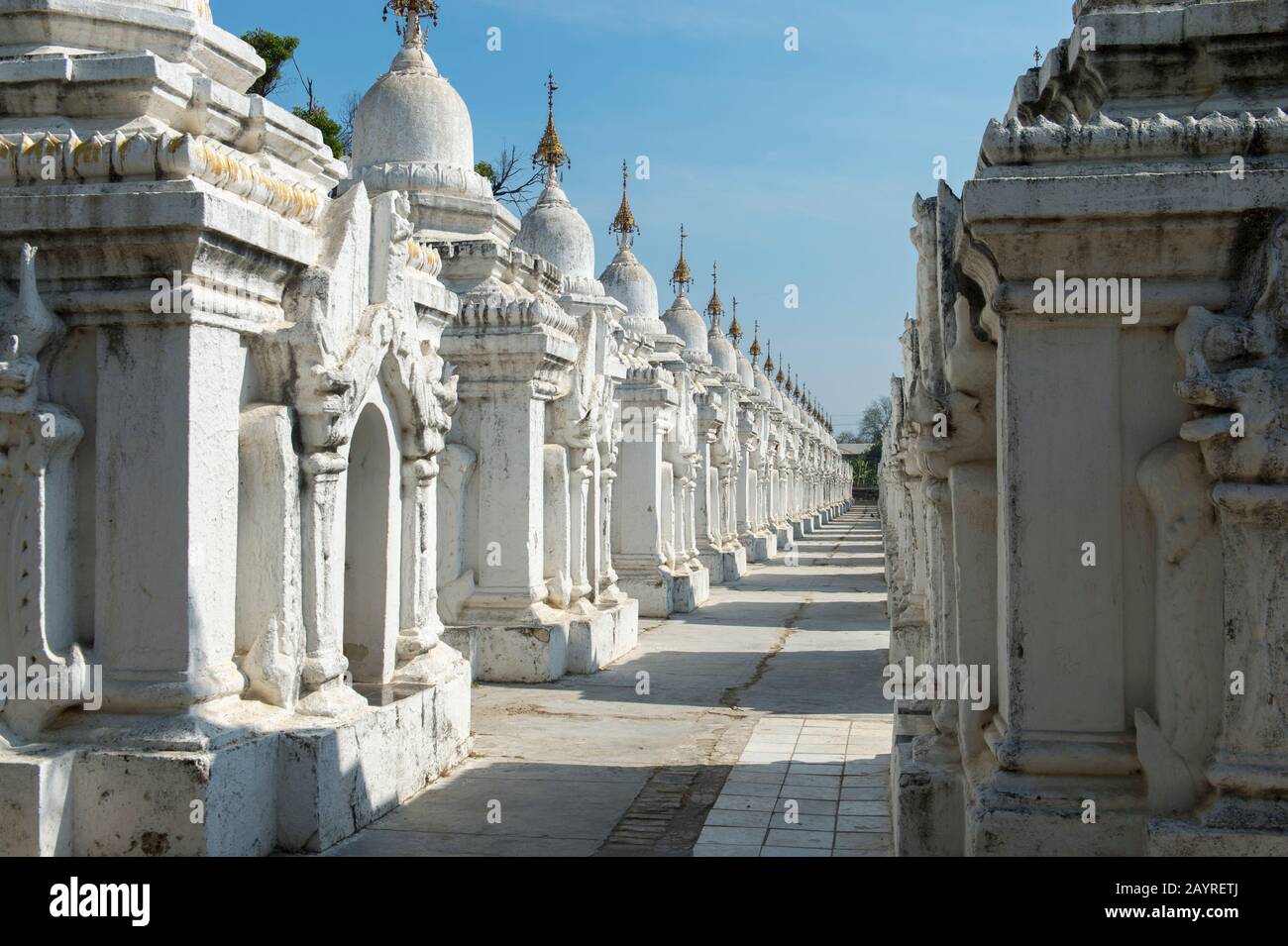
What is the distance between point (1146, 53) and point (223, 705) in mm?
4311

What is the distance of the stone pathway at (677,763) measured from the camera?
233 inches

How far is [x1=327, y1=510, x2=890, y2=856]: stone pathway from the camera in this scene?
19.4 ft

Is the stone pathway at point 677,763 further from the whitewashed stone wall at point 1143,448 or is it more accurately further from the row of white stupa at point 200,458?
the whitewashed stone wall at point 1143,448

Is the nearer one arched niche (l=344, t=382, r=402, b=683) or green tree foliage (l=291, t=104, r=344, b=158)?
arched niche (l=344, t=382, r=402, b=683)

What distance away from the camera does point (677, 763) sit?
7.58 metres

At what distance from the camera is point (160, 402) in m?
5.18

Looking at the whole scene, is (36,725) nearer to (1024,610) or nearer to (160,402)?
(160,402)

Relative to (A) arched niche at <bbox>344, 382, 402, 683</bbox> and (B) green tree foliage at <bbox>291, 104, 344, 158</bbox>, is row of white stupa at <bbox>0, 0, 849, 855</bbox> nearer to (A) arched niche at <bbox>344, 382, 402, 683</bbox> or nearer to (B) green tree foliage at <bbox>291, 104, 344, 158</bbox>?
(A) arched niche at <bbox>344, 382, 402, 683</bbox>

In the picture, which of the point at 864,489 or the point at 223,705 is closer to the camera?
the point at 223,705

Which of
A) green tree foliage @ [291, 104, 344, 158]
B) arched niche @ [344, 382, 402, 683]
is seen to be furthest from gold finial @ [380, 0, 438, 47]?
green tree foliage @ [291, 104, 344, 158]

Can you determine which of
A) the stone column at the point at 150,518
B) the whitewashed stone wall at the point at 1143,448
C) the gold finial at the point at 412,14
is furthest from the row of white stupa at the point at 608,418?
the whitewashed stone wall at the point at 1143,448
